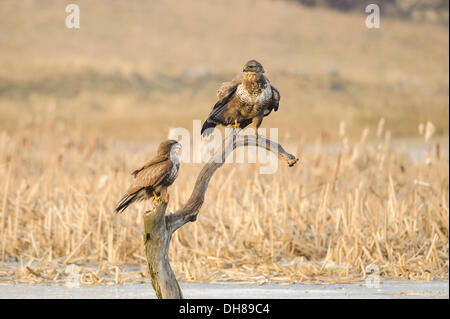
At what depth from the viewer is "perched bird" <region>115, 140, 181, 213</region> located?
484 cm

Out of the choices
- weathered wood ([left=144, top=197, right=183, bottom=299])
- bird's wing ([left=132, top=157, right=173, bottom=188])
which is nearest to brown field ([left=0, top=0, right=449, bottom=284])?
weathered wood ([left=144, top=197, right=183, bottom=299])

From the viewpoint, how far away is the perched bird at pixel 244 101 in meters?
5.21

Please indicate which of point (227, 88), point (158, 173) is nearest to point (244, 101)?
point (227, 88)

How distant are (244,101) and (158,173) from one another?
0.81m

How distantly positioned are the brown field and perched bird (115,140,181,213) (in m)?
2.15

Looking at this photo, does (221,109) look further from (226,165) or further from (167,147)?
(226,165)

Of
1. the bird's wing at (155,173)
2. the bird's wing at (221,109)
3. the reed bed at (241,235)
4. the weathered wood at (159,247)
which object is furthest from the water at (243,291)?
the bird's wing at (155,173)

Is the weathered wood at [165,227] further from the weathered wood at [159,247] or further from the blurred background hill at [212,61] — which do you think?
the blurred background hill at [212,61]

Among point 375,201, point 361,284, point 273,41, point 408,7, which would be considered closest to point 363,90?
point 273,41

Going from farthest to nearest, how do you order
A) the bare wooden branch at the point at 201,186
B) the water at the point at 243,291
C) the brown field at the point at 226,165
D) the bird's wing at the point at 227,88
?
the brown field at the point at 226,165, the water at the point at 243,291, the bird's wing at the point at 227,88, the bare wooden branch at the point at 201,186

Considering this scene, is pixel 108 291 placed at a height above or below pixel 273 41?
below

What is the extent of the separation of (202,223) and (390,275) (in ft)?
6.05

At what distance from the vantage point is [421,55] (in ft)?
119

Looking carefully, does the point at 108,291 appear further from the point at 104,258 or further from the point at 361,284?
the point at 361,284
